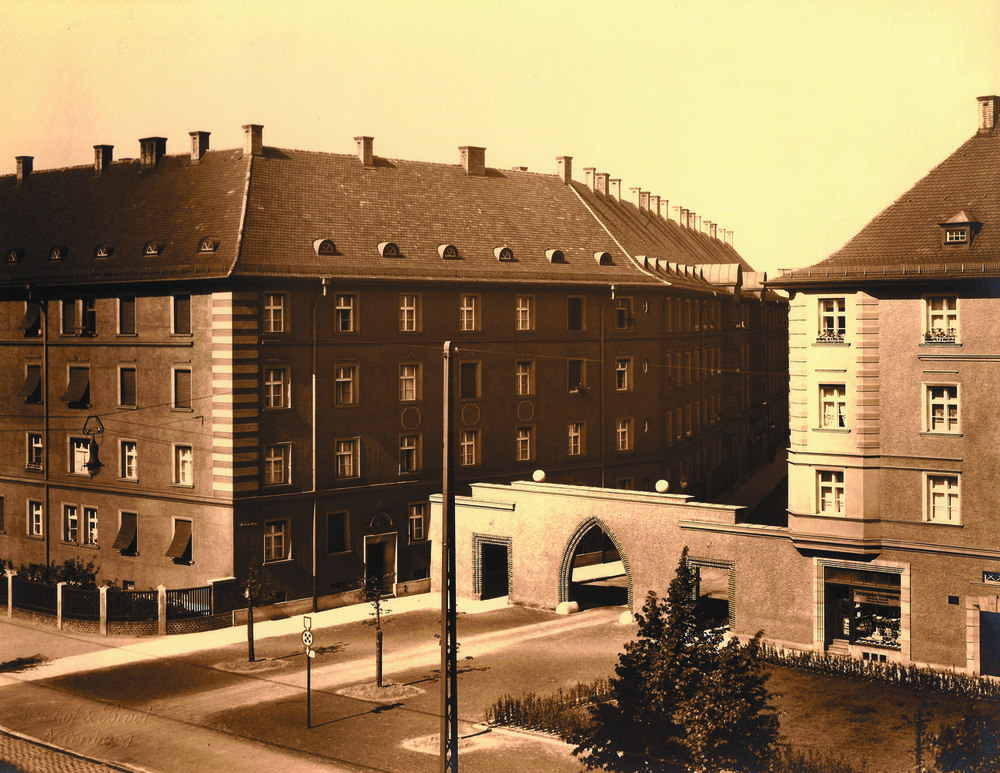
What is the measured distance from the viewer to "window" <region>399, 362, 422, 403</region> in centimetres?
5581

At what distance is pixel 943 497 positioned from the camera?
40.9 metres

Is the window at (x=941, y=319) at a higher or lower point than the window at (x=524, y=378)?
higher

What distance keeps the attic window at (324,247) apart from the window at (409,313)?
3.60 m

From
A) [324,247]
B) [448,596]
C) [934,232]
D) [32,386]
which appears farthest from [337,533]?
[934,232]

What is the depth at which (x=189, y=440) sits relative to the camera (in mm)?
51594

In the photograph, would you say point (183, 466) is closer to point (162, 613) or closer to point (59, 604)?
point (162, 613)

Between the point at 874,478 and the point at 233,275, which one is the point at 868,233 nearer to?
the point at 874,478

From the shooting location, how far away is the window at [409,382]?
55812mm

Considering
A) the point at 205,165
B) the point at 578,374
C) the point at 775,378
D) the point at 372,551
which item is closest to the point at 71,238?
the point at 205,165

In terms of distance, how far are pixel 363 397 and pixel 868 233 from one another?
72.5ft

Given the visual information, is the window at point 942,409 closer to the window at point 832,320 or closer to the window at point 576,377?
the window at point 832,320

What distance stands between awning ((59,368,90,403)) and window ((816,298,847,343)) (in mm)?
31074

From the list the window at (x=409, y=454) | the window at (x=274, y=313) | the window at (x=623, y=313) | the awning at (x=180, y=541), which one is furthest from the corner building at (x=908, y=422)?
the awning at (x=180, y=541)

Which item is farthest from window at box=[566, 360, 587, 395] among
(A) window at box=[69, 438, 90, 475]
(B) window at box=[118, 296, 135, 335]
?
(A) window at box=[69, 438, 90, 475]
